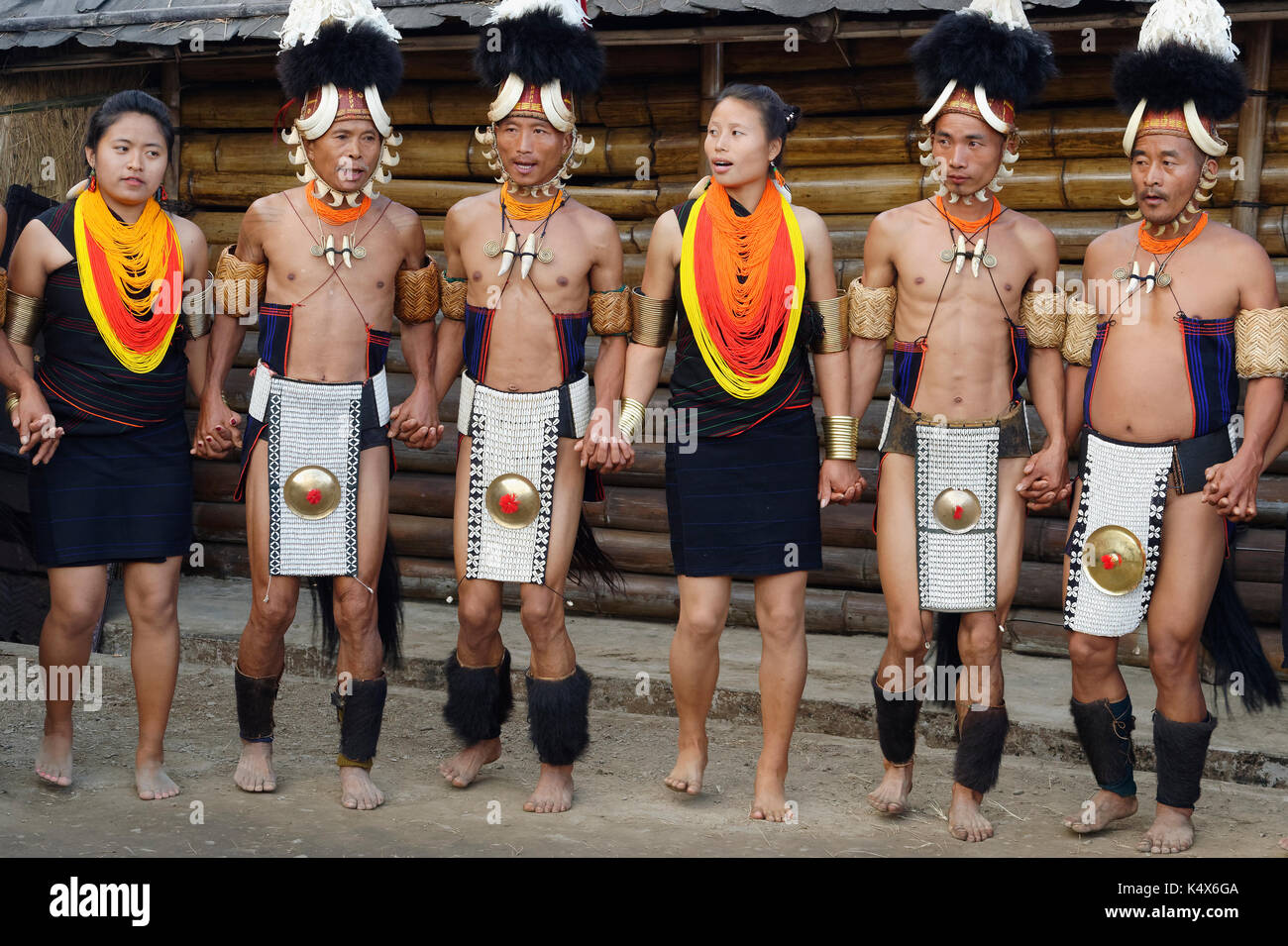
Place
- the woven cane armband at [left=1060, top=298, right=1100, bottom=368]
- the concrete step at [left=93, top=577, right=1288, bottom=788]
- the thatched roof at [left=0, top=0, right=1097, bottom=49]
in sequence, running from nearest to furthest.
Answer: the woven cane armband at [left=1060, top=298, right=1100, bottom=368]
the concrete step at [left=93, top=577, right=1288, bottom=788]
the thatched roof at [left=0, top=0, right=1097, bottom=49]

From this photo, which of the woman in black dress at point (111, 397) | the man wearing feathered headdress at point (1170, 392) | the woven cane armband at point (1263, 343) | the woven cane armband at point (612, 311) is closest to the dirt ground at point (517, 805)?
the woman in black dress at point (111, 397)

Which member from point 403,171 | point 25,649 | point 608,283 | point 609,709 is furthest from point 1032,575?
point 25,649

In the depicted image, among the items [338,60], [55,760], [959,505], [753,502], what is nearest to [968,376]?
[959,505]

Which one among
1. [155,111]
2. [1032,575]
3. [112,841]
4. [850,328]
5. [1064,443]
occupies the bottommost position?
[112,841]

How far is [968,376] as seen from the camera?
16.4 feet

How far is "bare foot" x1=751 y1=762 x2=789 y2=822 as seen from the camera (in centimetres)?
514

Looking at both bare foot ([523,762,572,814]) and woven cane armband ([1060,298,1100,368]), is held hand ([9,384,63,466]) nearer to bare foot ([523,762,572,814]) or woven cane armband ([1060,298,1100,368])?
bare foot ([523,762,572,814])

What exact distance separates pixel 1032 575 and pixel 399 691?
112 inches

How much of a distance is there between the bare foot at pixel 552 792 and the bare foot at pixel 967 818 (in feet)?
4.23

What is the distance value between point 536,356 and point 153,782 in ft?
6.42

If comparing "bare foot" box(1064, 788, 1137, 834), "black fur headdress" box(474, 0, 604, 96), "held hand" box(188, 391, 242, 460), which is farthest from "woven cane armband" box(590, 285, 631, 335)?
"bare foot" box(1064, 788, 1137, 834)

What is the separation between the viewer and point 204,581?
7.96m

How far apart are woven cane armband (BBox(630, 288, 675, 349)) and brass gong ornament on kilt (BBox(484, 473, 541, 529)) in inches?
24.2

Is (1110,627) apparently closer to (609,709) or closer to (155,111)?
(609,709)
